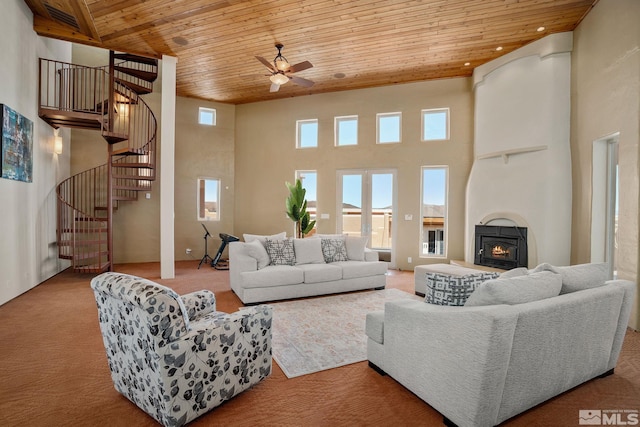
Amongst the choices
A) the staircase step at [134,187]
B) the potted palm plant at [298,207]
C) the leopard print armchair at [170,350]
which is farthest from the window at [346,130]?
the leopard print armchair at [170,350]

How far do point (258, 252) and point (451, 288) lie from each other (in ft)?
9.49

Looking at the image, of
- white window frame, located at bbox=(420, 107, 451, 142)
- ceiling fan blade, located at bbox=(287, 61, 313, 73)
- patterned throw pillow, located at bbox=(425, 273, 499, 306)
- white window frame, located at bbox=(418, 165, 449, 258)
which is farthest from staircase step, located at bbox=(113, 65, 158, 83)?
patterned throw pillow, located at bbox=(425, 273, 499, 306)

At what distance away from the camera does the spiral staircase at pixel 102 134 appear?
17.5 ft

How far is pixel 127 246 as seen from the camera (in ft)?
23.3

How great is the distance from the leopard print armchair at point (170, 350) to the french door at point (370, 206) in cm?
524

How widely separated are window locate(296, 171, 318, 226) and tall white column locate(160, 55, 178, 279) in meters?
3.08

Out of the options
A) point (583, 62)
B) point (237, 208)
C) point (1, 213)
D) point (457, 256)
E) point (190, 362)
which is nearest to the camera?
point (190, 362)

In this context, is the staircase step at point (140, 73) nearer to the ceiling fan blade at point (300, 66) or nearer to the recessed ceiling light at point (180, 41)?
the recessed ceiling light at point (180, 41)

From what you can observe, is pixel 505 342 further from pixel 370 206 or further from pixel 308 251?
pixel 370 206

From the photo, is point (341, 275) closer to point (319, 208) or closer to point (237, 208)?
point (319, 208)

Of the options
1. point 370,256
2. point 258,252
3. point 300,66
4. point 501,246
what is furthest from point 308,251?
point 501,246

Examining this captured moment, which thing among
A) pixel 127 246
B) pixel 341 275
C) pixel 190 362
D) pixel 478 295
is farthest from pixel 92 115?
pixel 478 295

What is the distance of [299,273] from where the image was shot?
4.29m

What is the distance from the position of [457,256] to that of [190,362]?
606 cm
